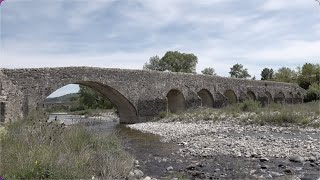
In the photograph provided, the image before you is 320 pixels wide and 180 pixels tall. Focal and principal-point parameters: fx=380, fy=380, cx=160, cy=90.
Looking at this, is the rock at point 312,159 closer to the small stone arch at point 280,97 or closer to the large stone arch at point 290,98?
the small stone arch at point 280,97

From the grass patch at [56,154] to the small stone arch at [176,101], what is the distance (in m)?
20.6

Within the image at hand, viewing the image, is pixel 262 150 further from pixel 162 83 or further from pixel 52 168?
pixel 162 83

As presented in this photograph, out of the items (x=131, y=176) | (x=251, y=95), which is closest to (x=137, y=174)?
(x=131, y=176)

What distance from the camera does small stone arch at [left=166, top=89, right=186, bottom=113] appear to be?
30734 millimetres

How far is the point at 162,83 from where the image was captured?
28.3m

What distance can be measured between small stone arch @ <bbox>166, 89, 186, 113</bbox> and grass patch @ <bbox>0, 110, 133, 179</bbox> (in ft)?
67.7

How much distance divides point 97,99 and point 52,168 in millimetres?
44762

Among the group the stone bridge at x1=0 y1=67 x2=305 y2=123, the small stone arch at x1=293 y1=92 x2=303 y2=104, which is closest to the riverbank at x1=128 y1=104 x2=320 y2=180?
the stone bridge at x1=0 y1=67 x2=305 y2=123

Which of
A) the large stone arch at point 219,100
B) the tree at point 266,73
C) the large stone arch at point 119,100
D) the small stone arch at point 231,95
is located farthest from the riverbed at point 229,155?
the tree at point 266,73

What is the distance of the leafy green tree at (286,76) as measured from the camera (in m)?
65.4

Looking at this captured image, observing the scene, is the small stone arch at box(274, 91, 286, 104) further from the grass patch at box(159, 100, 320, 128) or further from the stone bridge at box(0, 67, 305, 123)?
the grass patch at box(159, 100, 320, 128)

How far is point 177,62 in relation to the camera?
62.0m

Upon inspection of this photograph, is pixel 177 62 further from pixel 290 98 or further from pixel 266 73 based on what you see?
pixel 266 73

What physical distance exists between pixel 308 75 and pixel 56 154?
60.1m
